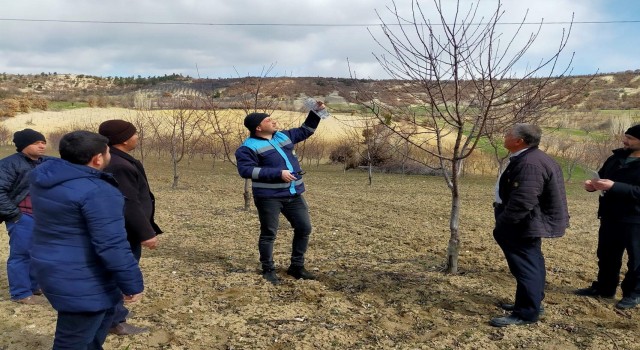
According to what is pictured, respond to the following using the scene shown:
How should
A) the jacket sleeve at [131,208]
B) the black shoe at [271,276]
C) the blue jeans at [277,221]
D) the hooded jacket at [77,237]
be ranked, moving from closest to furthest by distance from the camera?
the hooded jacket at [77,237] < the jacket sleeve at [131,208] < the blue jeans at [277,221] < the black shoe at [271,276]

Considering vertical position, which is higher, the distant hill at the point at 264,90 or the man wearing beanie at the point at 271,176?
the distant hill at the point at 264,90

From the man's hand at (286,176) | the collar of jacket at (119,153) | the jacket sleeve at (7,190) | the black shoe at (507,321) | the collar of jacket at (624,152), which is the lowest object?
the black shoe at (507,321)

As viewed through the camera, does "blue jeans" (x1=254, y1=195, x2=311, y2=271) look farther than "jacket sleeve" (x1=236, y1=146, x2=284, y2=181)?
Yes

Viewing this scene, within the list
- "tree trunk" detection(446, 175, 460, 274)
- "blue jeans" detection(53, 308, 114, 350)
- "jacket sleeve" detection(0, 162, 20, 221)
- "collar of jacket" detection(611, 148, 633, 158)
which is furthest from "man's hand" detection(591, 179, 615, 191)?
"jacket sleeve" detection(0, 162, 20, 221)

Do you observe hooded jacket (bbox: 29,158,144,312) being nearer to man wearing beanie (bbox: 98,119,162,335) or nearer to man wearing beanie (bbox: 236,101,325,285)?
man wearing beanie (bbox: 98,119,162,335)

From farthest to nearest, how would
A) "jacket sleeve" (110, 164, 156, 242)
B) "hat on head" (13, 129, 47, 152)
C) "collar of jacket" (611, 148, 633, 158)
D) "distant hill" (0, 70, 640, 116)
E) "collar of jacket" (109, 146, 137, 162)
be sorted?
"distant hill" (0, 70, 640, 116)
"collar of jacket" (611, 148, 633, 158)
"hat on head" (13, 129, 47, 152)
"collar of jacket" (109, 146, 137, 162)
"jacket sleeve" (110, 164, 156, 242)

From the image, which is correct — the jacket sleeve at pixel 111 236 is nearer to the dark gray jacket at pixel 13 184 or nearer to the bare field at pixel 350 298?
the bare field at pixel 350 298

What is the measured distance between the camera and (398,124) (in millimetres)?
4926

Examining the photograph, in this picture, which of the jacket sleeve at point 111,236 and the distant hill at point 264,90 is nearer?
the jacket sleeve at point 111,236

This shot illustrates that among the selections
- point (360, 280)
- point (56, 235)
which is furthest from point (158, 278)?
point (56, 235)

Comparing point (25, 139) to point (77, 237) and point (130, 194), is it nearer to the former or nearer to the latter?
point (130, 194)

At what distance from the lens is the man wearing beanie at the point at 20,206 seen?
372 cm

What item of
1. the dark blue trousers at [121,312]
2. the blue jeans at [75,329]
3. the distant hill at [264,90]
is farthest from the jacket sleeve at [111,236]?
the distant hill at [264,90]

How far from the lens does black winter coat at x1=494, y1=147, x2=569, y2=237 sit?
3.25m
